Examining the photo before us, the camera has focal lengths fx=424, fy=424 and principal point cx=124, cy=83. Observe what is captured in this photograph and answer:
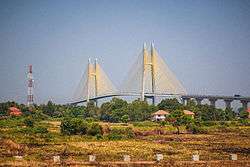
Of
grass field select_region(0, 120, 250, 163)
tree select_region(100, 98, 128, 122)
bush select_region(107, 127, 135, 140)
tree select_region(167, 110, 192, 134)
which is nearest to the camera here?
grass field select_region(0, 120, 250, 163)

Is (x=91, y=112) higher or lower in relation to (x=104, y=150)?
higher

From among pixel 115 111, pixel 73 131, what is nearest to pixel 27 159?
pixel 73 131

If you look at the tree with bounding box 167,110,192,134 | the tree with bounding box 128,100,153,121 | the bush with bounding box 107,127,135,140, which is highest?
the tree with bounding box 128,100,153,121

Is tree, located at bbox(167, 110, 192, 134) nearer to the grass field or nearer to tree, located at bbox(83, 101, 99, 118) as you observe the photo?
the grass field

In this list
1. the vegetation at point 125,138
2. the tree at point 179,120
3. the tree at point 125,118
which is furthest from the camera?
the tree at point 125,118

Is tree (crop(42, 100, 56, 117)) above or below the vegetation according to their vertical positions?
above

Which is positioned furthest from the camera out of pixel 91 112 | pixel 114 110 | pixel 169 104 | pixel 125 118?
pixel 91 112

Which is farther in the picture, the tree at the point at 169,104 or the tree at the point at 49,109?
the tree at the point at 49,109

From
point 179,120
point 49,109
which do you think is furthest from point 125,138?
point 49,109

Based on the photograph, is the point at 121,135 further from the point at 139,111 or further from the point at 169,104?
the point at 169,104

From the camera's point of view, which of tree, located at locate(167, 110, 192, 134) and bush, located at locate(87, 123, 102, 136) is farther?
tree, located at locate(167, 110, 192, 134)

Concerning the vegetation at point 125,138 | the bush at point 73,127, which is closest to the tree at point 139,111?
the vegetation at point 125,138

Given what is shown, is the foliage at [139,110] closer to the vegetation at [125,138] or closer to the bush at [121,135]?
the vegetation at [125,138]

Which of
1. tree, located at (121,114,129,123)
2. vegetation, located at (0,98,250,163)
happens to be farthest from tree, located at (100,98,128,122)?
tree, located at (121,114,129,123)
